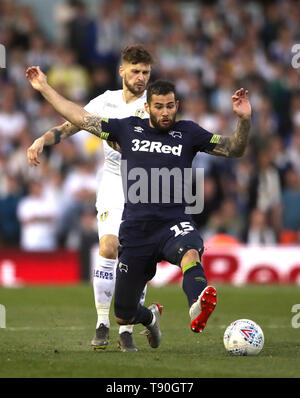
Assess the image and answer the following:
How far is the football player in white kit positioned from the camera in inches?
362

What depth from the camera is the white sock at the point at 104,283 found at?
916 cm

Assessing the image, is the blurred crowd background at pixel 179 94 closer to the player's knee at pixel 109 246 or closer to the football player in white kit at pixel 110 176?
the football player in white kit at pixel 110 176

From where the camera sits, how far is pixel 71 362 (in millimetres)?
7668

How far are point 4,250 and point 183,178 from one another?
9.83 m

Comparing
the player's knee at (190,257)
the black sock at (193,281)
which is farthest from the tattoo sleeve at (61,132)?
the black sock at (193,281)

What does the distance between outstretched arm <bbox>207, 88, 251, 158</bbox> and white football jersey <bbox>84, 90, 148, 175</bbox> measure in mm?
1407

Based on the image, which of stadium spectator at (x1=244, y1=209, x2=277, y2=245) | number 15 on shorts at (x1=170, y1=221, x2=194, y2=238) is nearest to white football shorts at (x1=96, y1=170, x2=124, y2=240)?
number 15 on shorts at (x1=170, y1=221, x2=194, y2=238)

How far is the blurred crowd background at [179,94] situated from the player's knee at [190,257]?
953 centimetres

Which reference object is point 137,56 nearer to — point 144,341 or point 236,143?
point 236,143

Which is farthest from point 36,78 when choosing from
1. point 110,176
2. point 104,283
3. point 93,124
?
point 104,283
